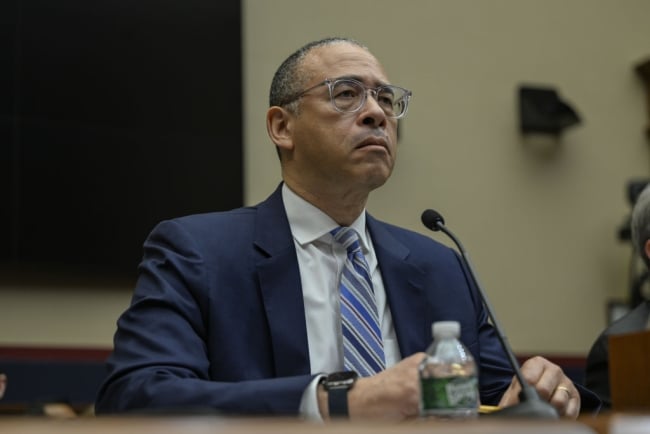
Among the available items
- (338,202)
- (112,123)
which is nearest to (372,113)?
(338,202)

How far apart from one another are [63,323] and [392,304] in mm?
2301

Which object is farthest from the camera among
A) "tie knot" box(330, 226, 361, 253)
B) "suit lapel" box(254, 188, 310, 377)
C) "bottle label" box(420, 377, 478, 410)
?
"tie knot" box(330, 226, 361, 253)

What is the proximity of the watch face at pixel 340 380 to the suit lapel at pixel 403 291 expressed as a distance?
502 mm

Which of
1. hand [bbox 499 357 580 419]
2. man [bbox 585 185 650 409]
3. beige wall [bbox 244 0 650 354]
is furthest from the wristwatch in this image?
beige wall [bbox 244 0 650 354]

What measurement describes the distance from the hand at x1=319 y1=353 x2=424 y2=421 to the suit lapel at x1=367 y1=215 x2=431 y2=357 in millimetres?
553

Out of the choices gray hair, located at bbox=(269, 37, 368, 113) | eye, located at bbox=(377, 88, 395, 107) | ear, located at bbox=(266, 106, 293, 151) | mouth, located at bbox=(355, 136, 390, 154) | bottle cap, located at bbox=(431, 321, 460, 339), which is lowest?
bottle cap, located at bbox=(431, 321, 460, 339)

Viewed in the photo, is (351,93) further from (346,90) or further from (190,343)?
(190,343)

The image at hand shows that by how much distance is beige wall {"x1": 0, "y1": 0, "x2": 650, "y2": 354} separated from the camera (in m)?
4.72

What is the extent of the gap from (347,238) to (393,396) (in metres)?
0.76

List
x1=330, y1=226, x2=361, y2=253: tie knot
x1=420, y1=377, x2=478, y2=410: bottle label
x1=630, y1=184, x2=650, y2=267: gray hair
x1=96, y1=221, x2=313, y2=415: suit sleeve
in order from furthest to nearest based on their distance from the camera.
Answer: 1. x1=630, y1=184, x2=650, y2=267: gray hair
2. x1=330, y1=226, x2=361, y2=253: tie knot
3. x1=96, y1=221, x2=313, y2=415: suit sleeve
4. x1=420, y1=377, x2=478, y2=410: bottle label

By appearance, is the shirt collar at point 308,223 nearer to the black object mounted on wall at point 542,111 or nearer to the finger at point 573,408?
the finger at point 573,408

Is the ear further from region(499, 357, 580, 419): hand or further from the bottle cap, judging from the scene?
the bottle cap

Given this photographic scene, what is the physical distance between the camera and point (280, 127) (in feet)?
7.78

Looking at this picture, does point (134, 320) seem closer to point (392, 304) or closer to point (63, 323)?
point (392, 304)
